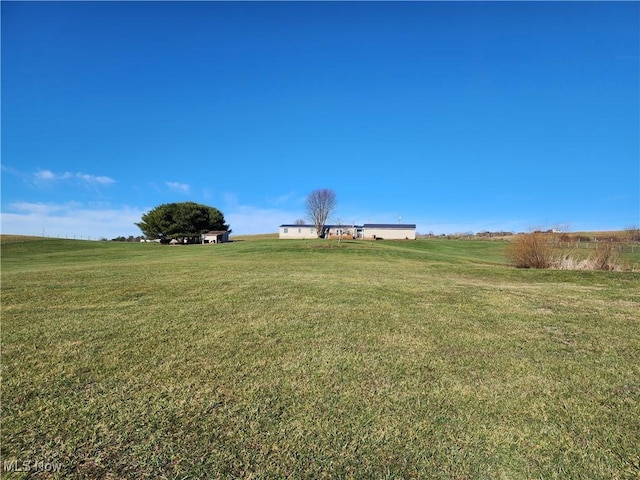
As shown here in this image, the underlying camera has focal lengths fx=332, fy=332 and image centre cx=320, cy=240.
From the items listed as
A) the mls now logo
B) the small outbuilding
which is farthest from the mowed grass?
the small outbuilding

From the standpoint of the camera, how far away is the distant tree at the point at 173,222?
170 ft

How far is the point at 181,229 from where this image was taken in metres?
52.6

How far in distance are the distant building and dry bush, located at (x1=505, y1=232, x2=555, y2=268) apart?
4768cm

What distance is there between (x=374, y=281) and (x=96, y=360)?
6.78 metres

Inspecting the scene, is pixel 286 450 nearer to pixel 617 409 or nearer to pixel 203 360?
pixel 203 360

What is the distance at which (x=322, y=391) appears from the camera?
2869 mm

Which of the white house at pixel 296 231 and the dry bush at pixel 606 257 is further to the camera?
the white house at pixel 296 231

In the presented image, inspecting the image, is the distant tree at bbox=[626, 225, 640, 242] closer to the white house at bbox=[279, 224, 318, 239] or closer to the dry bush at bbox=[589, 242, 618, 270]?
the dry bush at bbox=[589, 242, 618, 270]

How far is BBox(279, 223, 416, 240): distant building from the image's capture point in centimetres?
6303

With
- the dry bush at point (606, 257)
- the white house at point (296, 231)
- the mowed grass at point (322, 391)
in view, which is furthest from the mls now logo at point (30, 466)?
the white house at point (296, 231)

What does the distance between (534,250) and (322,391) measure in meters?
14.3

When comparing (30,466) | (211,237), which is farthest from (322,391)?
(211,237)

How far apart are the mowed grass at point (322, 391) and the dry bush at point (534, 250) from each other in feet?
29.7

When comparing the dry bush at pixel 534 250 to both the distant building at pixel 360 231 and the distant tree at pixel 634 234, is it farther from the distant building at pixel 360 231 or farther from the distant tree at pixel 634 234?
the distant building at pixel 360 231
